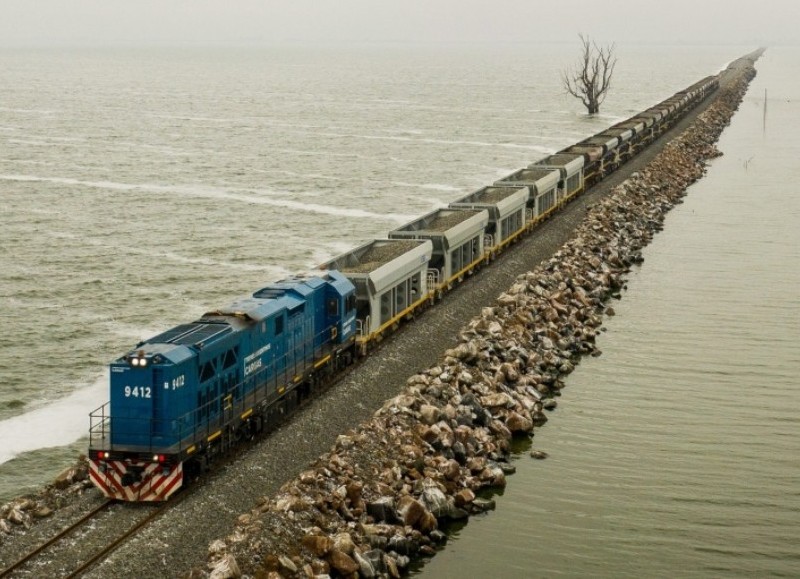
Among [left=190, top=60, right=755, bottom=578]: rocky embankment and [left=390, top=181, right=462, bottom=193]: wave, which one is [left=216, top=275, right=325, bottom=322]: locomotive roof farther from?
[left=390, top=181, right=462, bottom=193]: wave

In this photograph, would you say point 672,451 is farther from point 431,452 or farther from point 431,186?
point 431,186

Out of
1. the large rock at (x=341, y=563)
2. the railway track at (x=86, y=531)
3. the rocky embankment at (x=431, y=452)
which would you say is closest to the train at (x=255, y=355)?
the railway track at (x=86, y=531)

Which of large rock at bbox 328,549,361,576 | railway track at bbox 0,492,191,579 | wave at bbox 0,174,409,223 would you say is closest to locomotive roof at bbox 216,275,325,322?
railway track at bbox 0,492,191,579

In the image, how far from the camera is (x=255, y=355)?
31047mm

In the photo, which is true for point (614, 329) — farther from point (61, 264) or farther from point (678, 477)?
point (61, 264)

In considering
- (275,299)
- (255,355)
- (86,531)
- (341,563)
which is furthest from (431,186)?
(341,563)

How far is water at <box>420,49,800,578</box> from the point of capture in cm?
2745

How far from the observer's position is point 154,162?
337 feet

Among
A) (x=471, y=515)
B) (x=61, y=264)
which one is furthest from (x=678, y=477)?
(x=61, y=264)

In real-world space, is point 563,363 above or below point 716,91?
below

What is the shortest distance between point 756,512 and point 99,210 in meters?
57.3

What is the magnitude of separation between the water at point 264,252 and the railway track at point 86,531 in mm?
6788

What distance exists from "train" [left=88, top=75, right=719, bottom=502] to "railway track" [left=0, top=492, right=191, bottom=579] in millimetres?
534

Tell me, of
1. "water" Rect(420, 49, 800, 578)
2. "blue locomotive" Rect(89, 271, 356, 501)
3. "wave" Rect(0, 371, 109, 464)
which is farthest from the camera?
"wave" Rect(0, 371, 109, 464)
